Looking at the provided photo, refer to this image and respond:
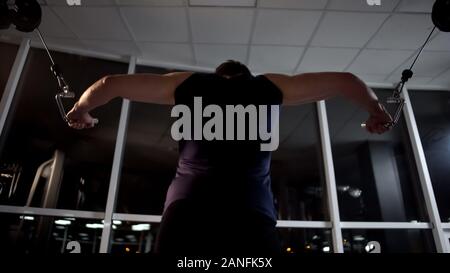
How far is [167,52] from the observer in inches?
140

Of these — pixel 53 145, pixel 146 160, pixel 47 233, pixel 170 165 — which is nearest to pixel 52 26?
pixel 53 145

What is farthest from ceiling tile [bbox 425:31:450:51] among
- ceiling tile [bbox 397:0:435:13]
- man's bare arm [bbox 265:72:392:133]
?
man's bare arm [bbox 265:72:392:133]

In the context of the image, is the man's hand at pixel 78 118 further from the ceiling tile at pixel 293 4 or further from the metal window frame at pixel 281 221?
the ceiling tile at pixel 293 4

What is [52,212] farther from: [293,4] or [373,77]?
[373,77]

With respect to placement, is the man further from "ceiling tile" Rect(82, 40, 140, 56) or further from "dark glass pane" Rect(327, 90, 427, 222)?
"dark glass pane" Rect(327, 90, 427, 222)

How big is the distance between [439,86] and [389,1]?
2077 mm

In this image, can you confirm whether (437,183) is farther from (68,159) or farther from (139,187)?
(68,159)

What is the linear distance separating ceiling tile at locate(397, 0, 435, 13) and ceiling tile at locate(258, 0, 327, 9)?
797mm

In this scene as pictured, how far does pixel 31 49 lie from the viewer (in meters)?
3.48

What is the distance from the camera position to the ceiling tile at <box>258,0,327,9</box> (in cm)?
282

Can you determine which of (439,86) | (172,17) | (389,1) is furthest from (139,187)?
(439,86)

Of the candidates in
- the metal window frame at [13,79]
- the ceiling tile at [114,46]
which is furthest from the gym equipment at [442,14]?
the metal window frame at [13,79]

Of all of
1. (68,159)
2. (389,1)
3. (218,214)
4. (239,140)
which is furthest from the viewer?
(68,159)
